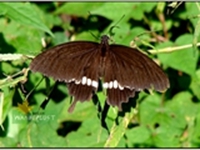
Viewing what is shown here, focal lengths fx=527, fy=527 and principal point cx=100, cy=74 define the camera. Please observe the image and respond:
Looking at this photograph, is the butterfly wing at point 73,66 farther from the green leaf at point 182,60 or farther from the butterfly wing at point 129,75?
the green leaf at point 182,60

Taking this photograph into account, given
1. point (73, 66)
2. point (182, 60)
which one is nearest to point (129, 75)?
point (73, 66)

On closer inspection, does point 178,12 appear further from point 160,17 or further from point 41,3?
point 41,3

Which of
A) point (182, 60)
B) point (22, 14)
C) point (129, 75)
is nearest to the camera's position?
point (129, 75)

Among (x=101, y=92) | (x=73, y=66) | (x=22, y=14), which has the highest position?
(x=22, y=14)

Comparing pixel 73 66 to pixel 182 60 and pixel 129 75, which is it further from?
pixel 182 60

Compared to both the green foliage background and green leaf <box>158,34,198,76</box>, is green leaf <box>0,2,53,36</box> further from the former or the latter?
green leaf <box>158,34,198,76</box>

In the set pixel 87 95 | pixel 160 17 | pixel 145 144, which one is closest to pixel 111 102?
pixel 87 95
